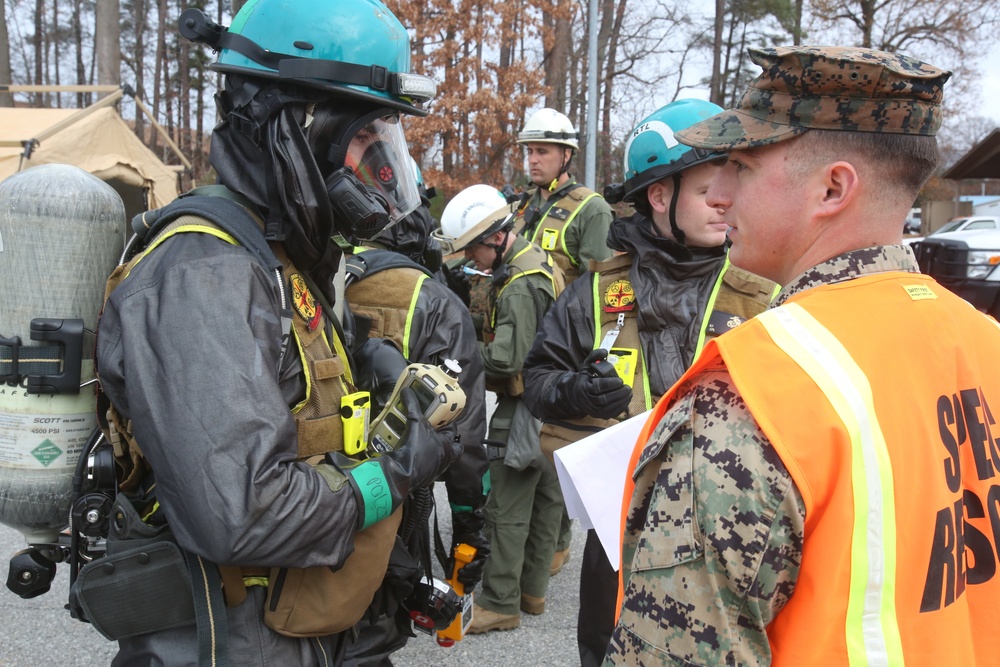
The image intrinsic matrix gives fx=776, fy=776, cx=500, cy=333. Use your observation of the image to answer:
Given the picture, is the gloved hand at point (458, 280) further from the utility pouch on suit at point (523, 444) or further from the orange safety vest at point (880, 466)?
the orange safety vest at point (880, 466)

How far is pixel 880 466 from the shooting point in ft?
3.48

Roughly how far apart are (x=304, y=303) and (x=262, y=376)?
0.35 meters

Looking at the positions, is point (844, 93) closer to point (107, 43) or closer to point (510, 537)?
point (510, 537)

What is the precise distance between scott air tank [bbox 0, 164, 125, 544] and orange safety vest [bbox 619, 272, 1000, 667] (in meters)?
1.45

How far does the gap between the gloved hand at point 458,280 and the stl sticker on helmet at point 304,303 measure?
3.07 metres

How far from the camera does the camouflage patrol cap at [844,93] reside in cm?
120

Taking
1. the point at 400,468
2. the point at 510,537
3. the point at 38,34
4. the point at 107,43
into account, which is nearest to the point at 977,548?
the point at 400,468

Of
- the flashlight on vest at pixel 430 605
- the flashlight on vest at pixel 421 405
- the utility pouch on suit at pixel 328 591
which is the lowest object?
the flashlight on vest at pixel 430 605

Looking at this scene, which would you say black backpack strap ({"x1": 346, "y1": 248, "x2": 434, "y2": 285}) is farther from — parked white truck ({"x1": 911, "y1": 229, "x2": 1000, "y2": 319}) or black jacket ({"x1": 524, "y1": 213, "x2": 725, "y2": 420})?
parked white truck ({"x1": 911, "y1": 229, "x2": 1000, "y2": 319})

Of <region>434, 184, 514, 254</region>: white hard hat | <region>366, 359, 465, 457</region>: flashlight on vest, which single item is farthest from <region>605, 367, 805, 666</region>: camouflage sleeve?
<region>434, 184, 514, 254</region>: white hard hat

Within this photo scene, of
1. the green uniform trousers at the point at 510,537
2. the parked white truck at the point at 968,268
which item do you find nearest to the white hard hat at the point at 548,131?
the parked white truck at the point at 968,268

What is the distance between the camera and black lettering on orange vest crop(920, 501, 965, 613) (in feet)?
3.65

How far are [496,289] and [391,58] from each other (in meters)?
2.48

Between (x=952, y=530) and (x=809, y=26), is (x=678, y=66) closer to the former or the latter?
(x=809, y=26)
